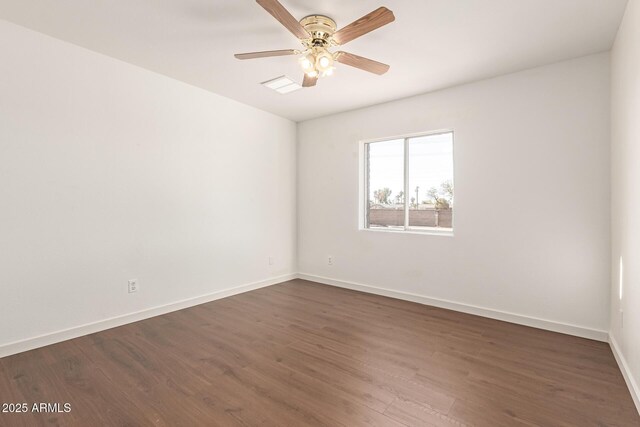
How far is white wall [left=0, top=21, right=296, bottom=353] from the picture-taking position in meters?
2.47

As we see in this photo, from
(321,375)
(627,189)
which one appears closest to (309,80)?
(321,375)

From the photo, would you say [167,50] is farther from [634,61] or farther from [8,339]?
[634,61]

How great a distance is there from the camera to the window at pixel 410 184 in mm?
3811

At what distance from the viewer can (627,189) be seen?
212 cm

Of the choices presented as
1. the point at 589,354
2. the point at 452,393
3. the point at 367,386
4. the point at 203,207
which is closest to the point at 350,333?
the point at 367,386

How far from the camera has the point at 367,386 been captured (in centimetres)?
204

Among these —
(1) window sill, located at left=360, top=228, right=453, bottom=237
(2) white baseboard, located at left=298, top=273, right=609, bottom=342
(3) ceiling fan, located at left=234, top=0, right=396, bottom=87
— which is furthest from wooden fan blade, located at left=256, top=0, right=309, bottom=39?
(2) white baseboard, located at left=298, top=273, right=609, bottom=342

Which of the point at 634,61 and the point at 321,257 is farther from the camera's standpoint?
the point at 321,257

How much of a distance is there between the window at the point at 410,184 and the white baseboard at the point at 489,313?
849 mm

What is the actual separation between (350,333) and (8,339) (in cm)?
278

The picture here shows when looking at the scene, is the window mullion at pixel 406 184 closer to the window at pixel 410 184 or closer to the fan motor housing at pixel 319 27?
the window at pixel 410 184

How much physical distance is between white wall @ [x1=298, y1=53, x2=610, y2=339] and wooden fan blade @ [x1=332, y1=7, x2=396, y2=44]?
6.36 ft

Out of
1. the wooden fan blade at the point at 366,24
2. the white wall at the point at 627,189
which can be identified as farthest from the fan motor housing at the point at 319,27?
the white wall at the point at 627,189

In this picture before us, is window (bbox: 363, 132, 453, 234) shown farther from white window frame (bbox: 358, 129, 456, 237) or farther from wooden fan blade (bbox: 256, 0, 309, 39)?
wooden fan blade (bbox: 256, 0, 309, 39)
